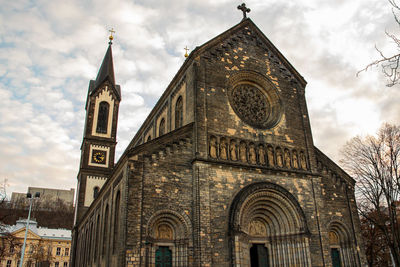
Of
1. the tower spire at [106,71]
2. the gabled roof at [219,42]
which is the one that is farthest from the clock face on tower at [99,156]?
the gabled roof at [219,42]

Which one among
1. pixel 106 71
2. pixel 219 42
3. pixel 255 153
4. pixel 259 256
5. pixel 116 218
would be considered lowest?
pixel 259 256

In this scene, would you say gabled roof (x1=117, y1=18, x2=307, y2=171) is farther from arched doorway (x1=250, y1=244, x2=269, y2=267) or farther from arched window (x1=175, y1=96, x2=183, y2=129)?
arched doorway (x1=250, y1=244, x2=269, y2=267)

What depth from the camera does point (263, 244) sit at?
65.4ft

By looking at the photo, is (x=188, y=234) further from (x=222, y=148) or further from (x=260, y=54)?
(x=260, y=54)

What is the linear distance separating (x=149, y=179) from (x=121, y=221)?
95.7 inches

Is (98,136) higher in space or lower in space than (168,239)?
higher

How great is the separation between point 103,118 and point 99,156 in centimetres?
491

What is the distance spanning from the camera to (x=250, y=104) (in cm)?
2273

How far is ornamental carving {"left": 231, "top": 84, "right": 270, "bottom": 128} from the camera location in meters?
21.8

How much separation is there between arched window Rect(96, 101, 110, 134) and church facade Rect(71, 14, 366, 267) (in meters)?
14.7

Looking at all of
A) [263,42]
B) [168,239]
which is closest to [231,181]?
[168,239]

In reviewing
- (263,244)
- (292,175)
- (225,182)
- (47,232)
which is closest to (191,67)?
(225,182)

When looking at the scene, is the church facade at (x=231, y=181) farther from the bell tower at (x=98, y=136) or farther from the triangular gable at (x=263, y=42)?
the bell tower at (x=98, y=136)

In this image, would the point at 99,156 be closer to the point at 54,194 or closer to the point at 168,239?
the point at 168,239
